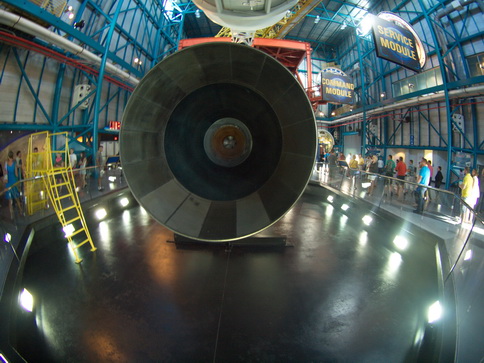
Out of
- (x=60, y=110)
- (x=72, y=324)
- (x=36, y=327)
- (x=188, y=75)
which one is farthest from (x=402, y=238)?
(x=60, y=110)

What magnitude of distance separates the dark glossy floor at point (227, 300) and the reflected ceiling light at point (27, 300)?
0.08 meters

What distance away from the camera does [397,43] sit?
9398 mm

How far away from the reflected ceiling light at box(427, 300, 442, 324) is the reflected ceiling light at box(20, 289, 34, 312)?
495cm

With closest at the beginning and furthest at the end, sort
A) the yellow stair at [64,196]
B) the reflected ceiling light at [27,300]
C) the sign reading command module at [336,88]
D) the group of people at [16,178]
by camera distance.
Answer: the reflected ceiling light at [27,300]
the group of people at [16,178]
the yellow stair at [64,196]
the sign reading command module at [336,88]

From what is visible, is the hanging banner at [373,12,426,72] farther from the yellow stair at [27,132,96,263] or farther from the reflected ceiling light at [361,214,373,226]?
the yellow stair at [27,132,96,263]

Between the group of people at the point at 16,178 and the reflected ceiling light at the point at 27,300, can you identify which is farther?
the group of people at the point at 16,178

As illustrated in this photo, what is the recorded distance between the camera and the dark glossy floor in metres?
2.42

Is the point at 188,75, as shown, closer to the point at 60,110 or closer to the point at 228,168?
the point at 228,168

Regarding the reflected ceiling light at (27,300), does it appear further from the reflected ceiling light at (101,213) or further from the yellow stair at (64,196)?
the reflected ceiling light at (101,213)

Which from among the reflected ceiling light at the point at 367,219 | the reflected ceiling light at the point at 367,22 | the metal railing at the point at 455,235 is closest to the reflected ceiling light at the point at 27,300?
the metal railing at the point at 455,235

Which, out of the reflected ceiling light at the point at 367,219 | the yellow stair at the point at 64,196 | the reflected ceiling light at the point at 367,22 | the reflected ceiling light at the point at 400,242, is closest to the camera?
the yellow stair at the point at 64,196

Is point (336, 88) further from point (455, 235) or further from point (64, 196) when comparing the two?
point (64, 196)

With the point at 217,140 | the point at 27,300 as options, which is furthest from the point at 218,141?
the point at 27,300

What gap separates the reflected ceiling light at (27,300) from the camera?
2.87 metres
